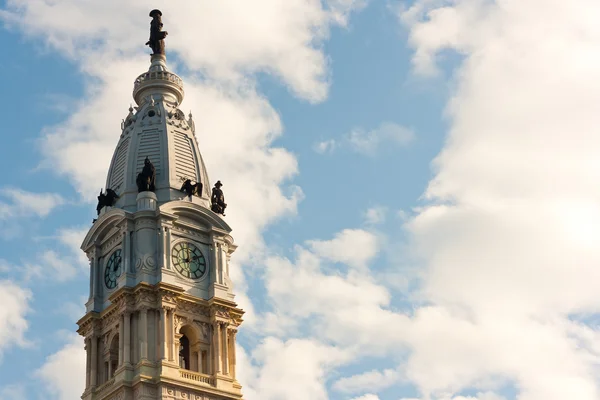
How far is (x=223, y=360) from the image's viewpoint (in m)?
83.4

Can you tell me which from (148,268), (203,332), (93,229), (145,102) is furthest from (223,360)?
(145,102)

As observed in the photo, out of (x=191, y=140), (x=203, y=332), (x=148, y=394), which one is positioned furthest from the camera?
(x=191, y=140)

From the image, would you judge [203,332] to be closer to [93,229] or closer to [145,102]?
[93,229]

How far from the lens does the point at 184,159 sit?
90.1 metres

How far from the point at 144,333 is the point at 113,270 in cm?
666

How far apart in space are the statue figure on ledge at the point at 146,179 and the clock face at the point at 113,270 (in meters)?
4.69

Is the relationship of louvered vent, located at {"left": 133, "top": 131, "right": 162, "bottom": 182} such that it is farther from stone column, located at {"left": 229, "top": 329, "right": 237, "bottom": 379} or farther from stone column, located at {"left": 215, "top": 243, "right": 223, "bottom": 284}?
stone column, located at {"left": 229, "top": 329, "right": 237, "bottom": 379}

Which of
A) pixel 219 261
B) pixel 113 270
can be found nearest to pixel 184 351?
pixel 219 261

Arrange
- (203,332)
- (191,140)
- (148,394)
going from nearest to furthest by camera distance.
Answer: (148,394) < (203,332) < (191,140)

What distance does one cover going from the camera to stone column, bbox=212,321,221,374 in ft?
271

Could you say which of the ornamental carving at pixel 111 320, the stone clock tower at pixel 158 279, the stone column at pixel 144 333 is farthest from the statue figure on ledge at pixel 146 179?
the stone column at pixel 144 333

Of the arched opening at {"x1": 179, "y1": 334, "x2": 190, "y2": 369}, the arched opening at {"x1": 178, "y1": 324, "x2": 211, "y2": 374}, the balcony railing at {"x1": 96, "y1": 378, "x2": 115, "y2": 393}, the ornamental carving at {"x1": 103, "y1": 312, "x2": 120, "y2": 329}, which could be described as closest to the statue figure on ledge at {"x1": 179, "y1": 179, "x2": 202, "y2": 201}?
the arched opening at {"x1": 178, "y1": 324, "x2": 211, "y2": 374}

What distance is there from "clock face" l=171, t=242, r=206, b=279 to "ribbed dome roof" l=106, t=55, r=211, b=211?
12.1 ft

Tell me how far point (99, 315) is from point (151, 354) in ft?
21.7
